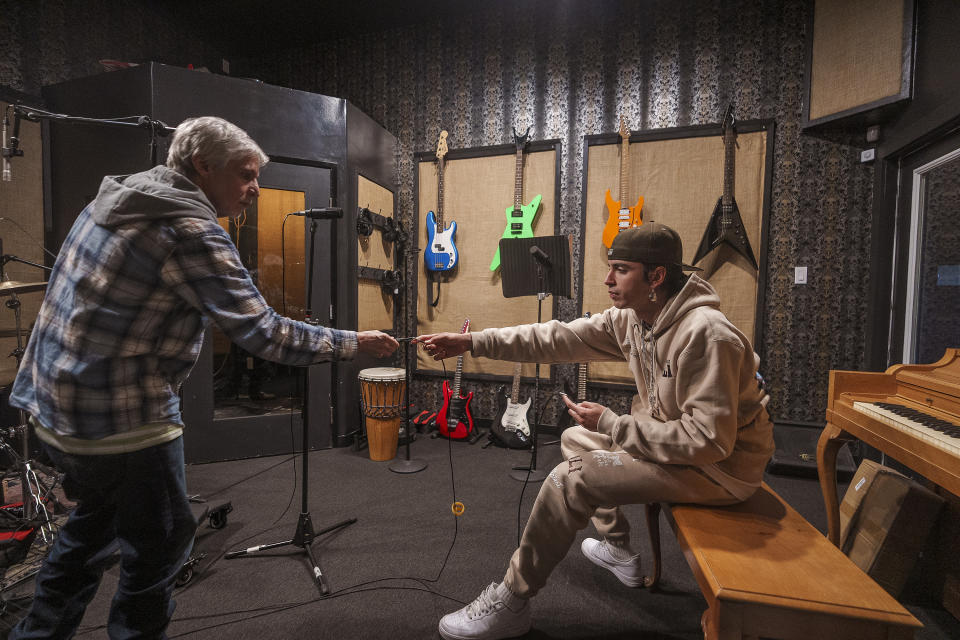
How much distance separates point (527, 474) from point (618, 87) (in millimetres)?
3219

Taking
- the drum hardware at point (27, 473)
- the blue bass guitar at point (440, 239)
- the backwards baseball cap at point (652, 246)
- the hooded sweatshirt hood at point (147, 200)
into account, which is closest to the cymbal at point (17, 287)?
the drum hardware at point (27, 473)

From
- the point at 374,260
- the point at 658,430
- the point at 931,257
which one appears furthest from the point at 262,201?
the point at 931,257

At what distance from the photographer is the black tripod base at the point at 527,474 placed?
306 cm

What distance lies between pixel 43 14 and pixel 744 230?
546 centimetres

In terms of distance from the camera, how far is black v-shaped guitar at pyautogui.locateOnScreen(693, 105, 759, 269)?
11.5ft

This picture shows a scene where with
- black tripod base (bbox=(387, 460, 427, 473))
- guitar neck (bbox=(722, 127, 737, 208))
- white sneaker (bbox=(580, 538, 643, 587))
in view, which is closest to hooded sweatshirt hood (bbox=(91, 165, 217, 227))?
white sneaker (bbox=(580, 538, 643, 587))

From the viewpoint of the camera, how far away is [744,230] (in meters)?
3.52

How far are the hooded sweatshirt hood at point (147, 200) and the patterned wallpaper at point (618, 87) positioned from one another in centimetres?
325

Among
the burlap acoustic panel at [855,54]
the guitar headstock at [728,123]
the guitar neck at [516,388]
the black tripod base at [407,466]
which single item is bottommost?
the black tripod base at [407,466]

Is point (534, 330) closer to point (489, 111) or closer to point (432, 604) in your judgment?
point (432, 604)

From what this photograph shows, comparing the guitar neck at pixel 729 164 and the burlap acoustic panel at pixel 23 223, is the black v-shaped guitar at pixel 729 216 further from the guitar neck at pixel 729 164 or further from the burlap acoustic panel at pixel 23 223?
the burlap acoustic panel at pixel 23 223

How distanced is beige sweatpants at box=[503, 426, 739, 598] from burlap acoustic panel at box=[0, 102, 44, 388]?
146 inches

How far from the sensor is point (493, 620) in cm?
161

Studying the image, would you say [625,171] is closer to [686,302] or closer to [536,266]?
[536,266]
